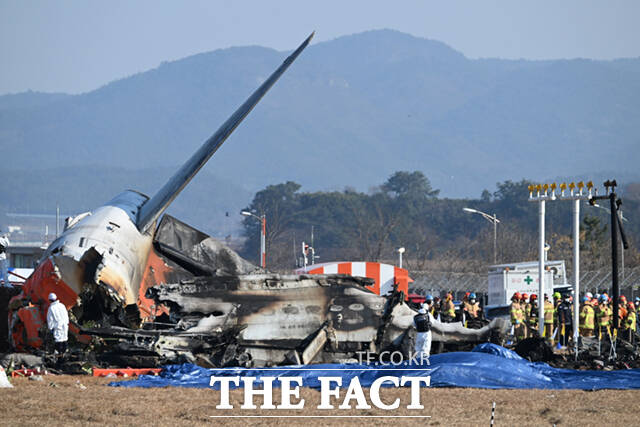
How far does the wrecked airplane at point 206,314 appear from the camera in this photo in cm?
2019

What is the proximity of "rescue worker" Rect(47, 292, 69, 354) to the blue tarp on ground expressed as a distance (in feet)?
8.18

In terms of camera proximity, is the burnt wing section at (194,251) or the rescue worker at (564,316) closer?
the burnt wing section at (194,251)

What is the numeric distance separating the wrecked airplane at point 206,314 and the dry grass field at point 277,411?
2.50 meters

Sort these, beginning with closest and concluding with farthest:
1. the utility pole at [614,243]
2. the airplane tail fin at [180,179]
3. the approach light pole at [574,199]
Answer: the airplane tail fin at [180,179] → the utility pole at [614,243] → the approach light pole at [574,199]

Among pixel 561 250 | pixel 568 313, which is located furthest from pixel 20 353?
pixel 561 250

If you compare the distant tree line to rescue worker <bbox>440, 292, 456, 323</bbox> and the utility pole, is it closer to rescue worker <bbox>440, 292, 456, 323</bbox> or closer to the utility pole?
rescue worker <bbox>440, 292, 456, 323</bbox>

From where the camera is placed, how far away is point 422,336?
20812 mm

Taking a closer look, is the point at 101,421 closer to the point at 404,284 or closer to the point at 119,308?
the point at 119,308

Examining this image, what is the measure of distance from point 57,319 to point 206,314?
325 cm

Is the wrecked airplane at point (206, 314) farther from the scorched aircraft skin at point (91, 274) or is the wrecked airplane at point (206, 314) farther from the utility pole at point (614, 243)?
the utility pole at point (614, 243)

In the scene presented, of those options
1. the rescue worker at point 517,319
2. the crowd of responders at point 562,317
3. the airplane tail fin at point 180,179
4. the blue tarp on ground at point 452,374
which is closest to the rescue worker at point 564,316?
the crowd of responders at point 562,317

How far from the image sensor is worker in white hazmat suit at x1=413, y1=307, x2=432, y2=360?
68.2 ft

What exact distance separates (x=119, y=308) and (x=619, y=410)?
11.0m

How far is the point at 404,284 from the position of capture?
1497 inches
